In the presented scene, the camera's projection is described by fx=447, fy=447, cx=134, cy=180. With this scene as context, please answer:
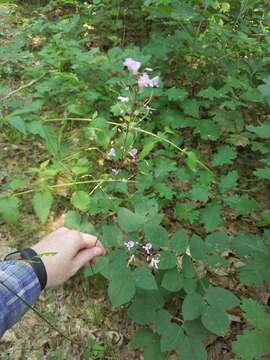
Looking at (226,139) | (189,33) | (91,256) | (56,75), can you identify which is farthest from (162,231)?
(189,33)

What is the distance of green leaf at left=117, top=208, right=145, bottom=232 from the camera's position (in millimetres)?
1932

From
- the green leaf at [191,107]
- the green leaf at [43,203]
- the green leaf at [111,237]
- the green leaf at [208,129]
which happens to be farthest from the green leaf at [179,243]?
the green leaf at [191,107]

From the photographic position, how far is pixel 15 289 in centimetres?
169

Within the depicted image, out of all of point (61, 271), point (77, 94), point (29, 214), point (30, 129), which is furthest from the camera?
point (77, 94)

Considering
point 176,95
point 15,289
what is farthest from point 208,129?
point 15,289

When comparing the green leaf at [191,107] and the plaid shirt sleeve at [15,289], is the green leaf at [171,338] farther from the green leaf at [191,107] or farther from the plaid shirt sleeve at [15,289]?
the green leaf at [191,107]

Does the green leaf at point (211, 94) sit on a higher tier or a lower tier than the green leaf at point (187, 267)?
higher

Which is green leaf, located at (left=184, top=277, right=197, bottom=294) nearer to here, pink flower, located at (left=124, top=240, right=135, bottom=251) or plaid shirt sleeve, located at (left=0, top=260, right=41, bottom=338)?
pink flower, located at (left=124, top=240, right=135, bottom=251)

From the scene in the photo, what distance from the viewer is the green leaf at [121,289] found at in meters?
1.74

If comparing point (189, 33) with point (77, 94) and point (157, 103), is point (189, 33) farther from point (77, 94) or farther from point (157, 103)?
point (77, 94)

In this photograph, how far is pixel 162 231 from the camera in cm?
192

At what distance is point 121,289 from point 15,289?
41cm

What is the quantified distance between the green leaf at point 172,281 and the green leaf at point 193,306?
66 mm

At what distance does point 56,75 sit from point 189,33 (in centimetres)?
108
